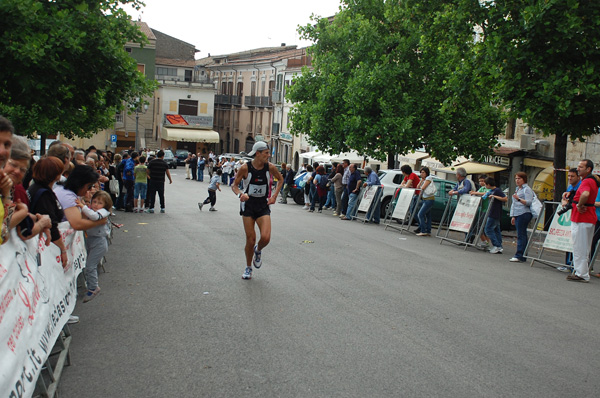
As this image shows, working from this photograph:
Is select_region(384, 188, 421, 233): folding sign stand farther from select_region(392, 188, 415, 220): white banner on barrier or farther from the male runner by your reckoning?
the male runner

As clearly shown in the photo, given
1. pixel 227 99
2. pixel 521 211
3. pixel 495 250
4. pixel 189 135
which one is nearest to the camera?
pixel 521 211

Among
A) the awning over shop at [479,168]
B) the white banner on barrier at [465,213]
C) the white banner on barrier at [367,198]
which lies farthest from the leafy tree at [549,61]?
the awning over shop at [479,168]

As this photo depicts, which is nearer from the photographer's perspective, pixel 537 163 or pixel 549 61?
pixel 549 61

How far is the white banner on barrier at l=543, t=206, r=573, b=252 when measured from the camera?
41.3ft

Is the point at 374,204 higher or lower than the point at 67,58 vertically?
lower

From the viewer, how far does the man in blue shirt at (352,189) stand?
2181 cm

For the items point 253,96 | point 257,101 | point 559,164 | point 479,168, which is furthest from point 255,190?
point 253,96

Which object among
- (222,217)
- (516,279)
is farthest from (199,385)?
(222,217)

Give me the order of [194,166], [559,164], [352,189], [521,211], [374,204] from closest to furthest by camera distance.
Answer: [521,211], [559,164], [374,204], [352,189], [194,166]

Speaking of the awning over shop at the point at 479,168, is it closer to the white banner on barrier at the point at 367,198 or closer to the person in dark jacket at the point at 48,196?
the white banner on barrier at the point at 367,198

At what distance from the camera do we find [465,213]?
15.9 metres

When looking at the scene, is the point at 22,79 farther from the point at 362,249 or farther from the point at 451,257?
the point at 451,257

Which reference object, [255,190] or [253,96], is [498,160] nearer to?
[255,190]

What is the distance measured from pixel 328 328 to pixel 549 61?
1161 cm
